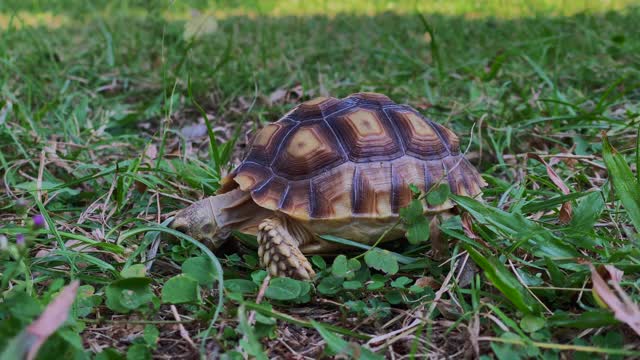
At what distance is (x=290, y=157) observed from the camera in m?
2.03

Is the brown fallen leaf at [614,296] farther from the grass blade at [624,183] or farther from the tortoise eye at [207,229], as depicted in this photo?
the tortoise eye at [207,229]

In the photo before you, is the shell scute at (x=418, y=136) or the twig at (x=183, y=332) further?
the shell scute at (x=418, y=136)

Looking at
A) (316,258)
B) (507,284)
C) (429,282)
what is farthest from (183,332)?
(507,284)

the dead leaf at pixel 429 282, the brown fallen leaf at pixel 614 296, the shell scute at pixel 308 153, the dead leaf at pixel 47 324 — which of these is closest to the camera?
the dead leaf at pixel 47 324

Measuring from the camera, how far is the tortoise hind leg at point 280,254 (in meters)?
1.75

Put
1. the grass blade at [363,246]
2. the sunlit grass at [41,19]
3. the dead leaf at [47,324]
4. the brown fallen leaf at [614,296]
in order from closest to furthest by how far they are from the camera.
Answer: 1. the dead leaf at [47,324]
2. the brown fallen leaf at [614,296]
3. the grass blade at [363,246]
4. the sunlit grass at [41,19]

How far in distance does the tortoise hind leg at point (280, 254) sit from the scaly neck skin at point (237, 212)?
20 cm

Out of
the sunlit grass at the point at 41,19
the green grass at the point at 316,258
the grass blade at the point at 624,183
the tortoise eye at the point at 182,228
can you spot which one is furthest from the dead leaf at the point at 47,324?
the sunlit grass at the point at 41,19

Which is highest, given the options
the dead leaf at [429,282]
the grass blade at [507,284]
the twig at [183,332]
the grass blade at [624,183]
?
the grass blade at [624,183]

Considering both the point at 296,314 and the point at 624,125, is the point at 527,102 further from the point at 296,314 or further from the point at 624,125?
the point at 296,314

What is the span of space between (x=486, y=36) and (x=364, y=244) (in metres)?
4.07

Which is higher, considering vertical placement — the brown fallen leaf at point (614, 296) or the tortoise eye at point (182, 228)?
the brown fallen leaf at point (614, 296)

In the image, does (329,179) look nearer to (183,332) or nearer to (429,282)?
(429,282)

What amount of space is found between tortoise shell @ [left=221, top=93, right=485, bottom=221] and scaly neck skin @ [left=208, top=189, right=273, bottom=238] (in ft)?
0.27
